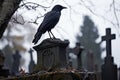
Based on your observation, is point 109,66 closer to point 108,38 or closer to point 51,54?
point 108,38

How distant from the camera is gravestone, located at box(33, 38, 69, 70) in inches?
294

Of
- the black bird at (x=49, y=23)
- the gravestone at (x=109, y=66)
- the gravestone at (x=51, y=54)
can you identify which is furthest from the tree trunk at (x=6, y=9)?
the gravestone at (x=109, y=66)

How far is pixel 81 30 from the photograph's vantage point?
207 ft

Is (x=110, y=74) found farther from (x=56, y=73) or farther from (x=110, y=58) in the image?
(x=56, y=73)

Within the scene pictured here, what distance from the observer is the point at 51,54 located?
771 centimetres

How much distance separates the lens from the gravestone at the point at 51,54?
747 cm

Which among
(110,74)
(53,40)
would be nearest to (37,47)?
(53,40)

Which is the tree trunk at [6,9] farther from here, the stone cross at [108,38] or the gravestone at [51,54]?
the stone cross at [108,38]

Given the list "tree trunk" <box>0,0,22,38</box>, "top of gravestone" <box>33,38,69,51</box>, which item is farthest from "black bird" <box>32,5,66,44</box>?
"tree trunk" <box>0,0,22,38</box>

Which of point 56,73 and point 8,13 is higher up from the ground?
point 8,13

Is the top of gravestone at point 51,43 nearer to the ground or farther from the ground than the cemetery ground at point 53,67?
farther from the ground

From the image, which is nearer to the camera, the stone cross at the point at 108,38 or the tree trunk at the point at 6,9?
the tree trunk at the point at 6,9

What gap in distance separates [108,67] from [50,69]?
693 cm

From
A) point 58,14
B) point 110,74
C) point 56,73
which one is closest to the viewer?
point 56,73
